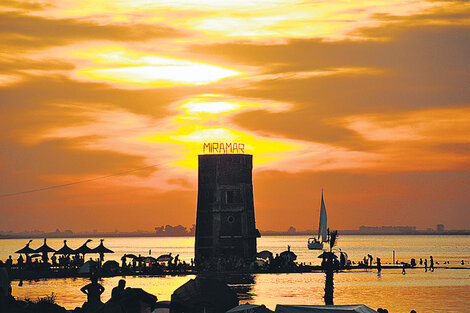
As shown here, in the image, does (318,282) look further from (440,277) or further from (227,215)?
(440,277)

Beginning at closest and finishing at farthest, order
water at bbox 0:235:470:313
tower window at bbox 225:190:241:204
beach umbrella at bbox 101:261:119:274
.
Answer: water at bbox 0:235:470:313 → beach umbrella at bbox 101:261:119:274 → tower window at bbox 225:190:241:204

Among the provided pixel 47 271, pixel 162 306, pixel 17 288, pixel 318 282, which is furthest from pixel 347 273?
pixel 162 306

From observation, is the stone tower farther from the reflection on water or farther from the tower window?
the reflection on water

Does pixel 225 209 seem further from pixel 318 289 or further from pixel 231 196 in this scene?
pixel 318 289

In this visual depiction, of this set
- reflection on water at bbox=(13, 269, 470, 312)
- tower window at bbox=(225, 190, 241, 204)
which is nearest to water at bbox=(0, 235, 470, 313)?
reflection on water at bbox=(13, 269, 470, 312)

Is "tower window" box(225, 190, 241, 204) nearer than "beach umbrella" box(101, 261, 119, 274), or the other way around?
"beach umbrella" box(101, 261, 119, 274)

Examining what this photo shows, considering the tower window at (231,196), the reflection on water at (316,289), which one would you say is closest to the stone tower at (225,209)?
the tower window at (231,196)

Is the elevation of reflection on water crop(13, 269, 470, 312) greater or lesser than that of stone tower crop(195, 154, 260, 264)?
lesser

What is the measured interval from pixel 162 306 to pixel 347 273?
79.2 metres

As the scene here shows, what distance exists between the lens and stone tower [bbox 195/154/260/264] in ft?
299

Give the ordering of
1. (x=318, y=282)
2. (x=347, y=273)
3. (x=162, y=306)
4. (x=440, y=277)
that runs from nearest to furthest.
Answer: (x=162, y=306)
(x=318, y=282)
(x=440, y=277)
(x=347, y=273)

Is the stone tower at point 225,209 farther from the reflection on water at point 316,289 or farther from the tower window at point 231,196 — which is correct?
the reflection on water at point 316,289

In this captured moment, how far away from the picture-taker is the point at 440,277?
100 metres

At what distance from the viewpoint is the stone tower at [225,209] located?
9112 centimetres
